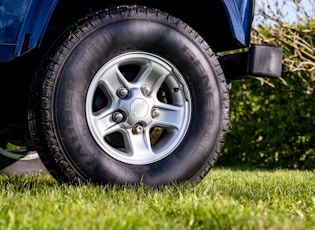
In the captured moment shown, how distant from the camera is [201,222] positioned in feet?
6.18

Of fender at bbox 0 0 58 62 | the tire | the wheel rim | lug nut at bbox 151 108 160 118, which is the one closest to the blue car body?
fender at bbox 0 0 58 62

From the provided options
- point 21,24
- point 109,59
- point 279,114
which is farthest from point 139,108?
point 279,114

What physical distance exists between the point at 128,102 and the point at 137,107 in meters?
0.05

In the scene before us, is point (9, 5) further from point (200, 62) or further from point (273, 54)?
point (273, 54)

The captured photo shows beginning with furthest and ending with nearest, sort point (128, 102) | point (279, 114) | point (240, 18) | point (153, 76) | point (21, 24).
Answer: point (279, 114) < point (240, 18) < point (153, 76) < point (128, 102) < point (21, 24)

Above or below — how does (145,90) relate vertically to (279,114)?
above

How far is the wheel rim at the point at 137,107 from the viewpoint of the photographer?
2.80 meters

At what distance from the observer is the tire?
2664 millimetres

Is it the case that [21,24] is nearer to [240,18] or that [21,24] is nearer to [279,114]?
[240,18]

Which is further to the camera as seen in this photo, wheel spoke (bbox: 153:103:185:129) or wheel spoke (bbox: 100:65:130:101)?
wheel spoke (bbox: 153:103:185:129)

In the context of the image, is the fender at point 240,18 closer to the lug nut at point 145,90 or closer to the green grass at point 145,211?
the lug nut at point 145,90

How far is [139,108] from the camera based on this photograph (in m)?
2.83

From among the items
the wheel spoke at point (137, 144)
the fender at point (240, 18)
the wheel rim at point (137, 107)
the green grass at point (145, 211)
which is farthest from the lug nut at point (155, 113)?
the fender at point (240, 18)

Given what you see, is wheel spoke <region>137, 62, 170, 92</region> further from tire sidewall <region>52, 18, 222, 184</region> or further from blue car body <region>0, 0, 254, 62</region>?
blue car body <region>0, 0, 254, 62</region>
